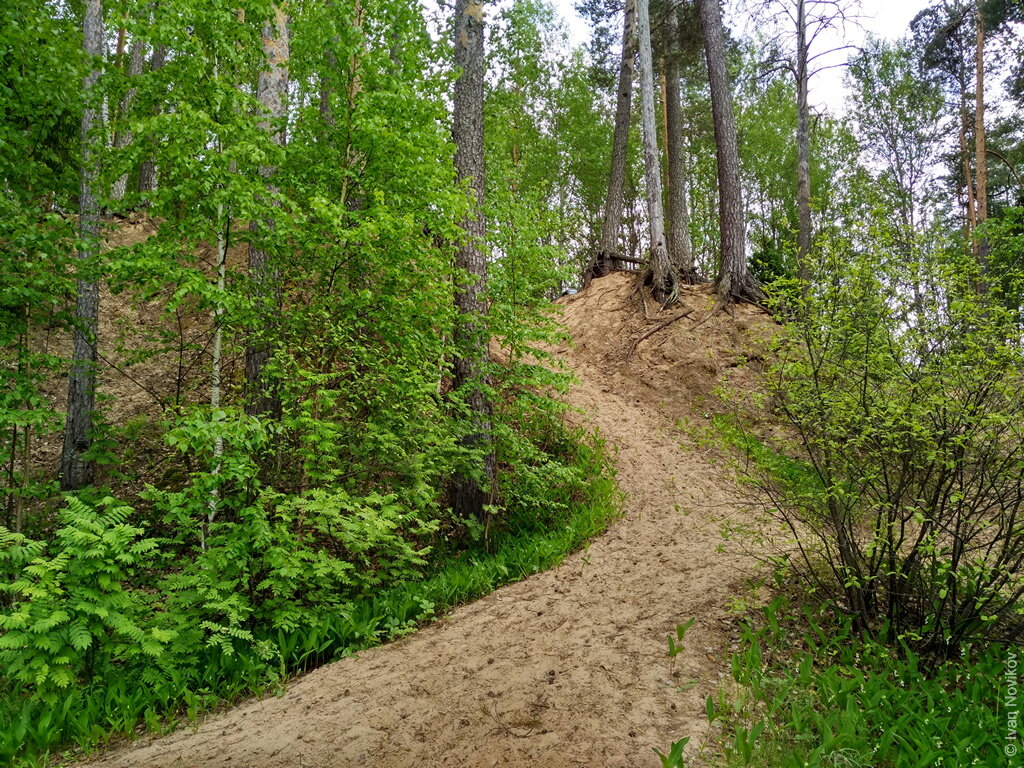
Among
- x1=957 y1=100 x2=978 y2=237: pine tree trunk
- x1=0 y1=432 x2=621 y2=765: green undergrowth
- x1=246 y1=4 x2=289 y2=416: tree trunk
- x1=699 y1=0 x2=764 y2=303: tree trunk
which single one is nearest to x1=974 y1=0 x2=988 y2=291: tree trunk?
x1=957 y1=100 x2=978 y2=237: pine tree trunk

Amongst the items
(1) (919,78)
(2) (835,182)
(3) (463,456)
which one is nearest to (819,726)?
(3) (463,456)

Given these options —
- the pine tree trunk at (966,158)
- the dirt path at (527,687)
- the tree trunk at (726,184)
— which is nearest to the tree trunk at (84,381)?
the dirt path at (527,687)

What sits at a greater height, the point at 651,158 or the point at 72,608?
the point at 651,158

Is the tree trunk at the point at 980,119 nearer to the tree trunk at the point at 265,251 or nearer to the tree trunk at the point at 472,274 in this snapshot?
the tree trunk at the point at 472,274

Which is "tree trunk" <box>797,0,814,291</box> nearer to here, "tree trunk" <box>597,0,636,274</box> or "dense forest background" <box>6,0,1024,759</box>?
"tree trunk" <box>597,0,636,274</box>

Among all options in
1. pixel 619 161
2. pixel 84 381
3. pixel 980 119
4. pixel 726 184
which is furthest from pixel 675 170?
pixel 84 381

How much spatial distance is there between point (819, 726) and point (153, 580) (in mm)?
5988

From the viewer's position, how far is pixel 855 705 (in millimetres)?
3145

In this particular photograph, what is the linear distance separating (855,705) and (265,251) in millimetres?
5730

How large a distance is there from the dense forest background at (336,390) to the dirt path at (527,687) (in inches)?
18.7

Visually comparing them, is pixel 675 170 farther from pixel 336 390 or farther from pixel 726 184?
pixel 336 390

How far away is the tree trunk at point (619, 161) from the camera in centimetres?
1379

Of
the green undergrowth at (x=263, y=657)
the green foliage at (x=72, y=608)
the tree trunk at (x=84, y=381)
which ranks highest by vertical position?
the tree trunk at (x=84, y=381)

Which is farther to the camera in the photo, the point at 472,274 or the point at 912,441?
the point at 472,274
